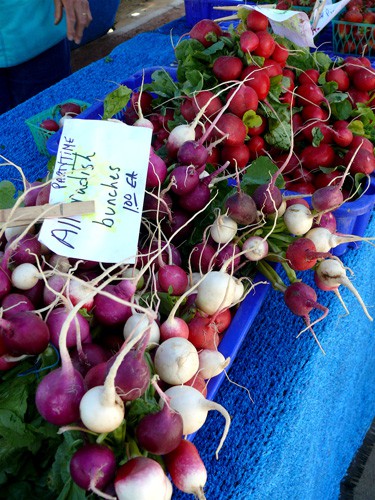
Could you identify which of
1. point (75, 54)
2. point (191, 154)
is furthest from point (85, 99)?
point (75, 54)

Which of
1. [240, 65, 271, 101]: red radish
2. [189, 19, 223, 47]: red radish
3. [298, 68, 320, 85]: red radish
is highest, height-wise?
[189, 19, 223, 47]: red radish

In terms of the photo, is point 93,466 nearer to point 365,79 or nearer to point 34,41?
point 365,79

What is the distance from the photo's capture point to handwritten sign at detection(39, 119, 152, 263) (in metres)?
0.91

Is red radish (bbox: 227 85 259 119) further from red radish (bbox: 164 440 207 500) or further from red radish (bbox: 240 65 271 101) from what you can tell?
red radish (bbox: 164 440 207 500)

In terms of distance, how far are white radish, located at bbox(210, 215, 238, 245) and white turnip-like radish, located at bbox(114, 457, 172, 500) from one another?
0.49 m

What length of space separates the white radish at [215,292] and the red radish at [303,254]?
0.16 m

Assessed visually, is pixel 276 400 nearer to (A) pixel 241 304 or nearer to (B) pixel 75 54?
(A) pixel 241 304

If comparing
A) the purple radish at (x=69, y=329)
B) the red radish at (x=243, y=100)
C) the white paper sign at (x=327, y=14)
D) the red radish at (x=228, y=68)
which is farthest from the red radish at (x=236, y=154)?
the purple radish at (x=69, y=329)

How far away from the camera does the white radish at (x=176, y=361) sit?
0.77 metres

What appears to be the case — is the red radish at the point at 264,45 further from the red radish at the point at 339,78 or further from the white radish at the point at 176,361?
the white radish at the point at 176,361

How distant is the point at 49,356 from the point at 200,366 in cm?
27

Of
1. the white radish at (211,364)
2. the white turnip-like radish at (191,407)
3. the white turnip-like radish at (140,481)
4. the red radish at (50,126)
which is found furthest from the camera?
the red radish at (50,126)

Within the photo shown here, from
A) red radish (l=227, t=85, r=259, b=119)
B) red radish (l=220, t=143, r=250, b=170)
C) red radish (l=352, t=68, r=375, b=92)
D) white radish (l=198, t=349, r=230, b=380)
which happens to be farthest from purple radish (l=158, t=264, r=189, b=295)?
red radish (l=352, t=68, r=375, b=92)

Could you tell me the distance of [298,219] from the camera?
1007 millimetres
